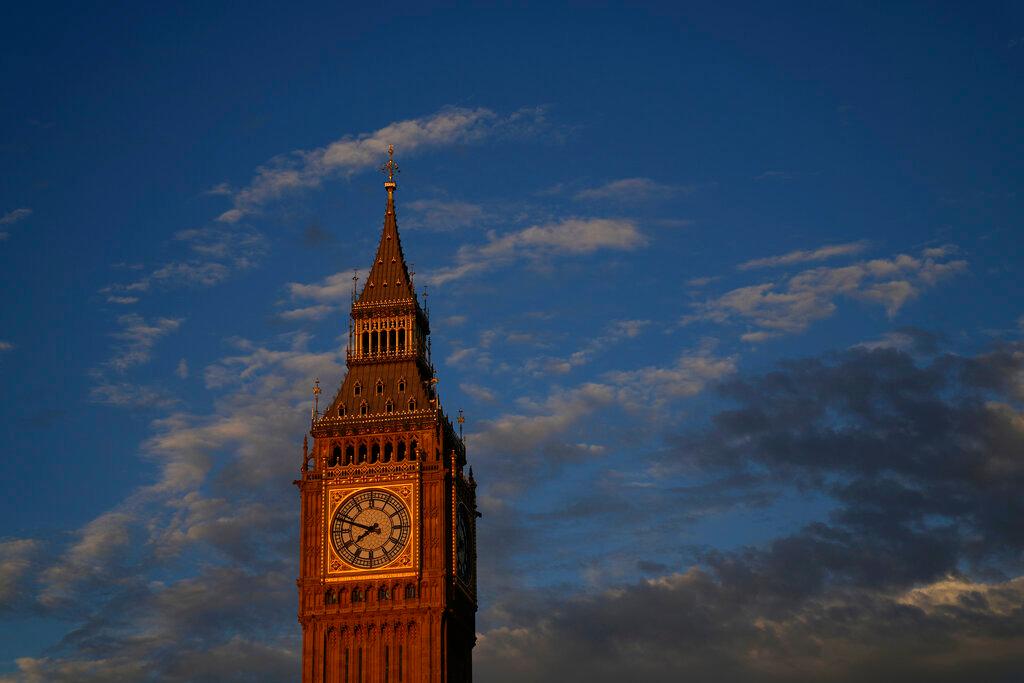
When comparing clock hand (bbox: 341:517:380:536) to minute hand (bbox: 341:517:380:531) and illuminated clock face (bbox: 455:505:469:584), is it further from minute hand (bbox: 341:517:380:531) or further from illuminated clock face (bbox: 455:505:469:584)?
illuminated clock face (bbox: 455:505:469:584)

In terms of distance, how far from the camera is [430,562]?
14012 centimetres

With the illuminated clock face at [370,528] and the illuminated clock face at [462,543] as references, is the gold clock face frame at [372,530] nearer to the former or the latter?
the illuminated clock face at [370,528]

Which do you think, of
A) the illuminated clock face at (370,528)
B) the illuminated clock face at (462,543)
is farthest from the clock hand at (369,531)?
the illuminated clock face at (462,543)

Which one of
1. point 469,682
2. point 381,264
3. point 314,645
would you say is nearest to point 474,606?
point 469,682

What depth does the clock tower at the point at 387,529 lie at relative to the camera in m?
138

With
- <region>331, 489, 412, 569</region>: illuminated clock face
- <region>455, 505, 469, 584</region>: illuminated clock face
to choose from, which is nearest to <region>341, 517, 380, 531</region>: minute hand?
<region>331, 489, 412, 569</region>: illuminated clock face

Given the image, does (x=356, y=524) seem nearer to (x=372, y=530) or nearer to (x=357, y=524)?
(x=357, y=524)

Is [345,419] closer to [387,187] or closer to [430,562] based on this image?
[430,562]

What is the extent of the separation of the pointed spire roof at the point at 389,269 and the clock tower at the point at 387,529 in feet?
6.97

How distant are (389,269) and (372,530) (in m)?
24.6

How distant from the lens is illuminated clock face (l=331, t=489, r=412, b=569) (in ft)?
461

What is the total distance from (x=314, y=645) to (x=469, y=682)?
15155mm

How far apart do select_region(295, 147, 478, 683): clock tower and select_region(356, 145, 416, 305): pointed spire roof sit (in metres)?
2.12

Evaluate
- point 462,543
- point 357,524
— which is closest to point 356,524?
point 357,524
